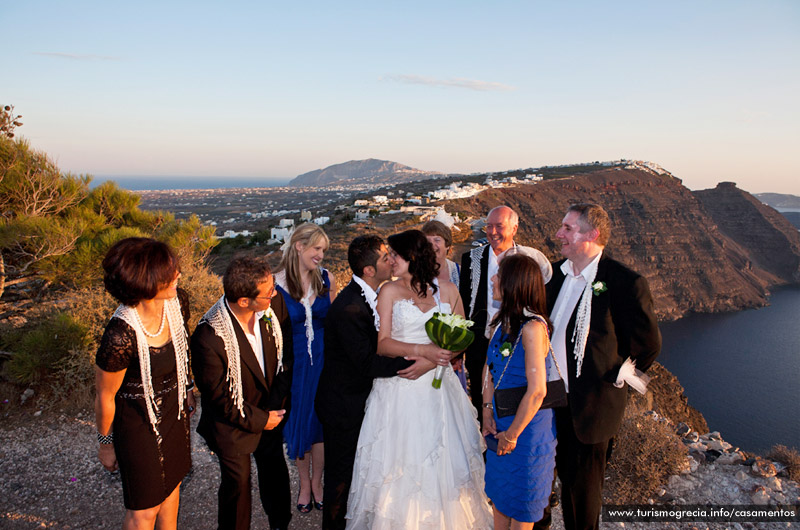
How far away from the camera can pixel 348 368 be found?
276 centimetres

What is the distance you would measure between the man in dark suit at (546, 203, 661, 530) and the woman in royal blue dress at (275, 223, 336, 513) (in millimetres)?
1856

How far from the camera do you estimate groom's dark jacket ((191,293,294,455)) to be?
2.34 metres

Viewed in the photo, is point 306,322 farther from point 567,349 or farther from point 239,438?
point 567,349

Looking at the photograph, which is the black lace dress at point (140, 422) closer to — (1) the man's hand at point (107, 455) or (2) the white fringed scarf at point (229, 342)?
(1) the man's hand at point (107, 455)

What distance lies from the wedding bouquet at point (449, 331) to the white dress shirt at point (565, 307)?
0.75 meters

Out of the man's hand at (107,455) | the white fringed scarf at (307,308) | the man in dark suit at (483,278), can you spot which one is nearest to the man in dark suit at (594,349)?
the man in dark suit at (483,278)

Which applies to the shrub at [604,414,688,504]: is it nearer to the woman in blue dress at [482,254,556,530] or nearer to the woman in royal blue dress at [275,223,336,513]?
the woman in blue dress at [482,254,556,530]

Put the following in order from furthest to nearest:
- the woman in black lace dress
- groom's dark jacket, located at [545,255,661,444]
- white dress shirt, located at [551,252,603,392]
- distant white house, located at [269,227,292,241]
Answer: distant white house, located at [269,227,292,241] < white dress shirt, located at [551,252,603,392] < groom's dark jacket, located at [545,255,661,444] < the woman in black lace dress

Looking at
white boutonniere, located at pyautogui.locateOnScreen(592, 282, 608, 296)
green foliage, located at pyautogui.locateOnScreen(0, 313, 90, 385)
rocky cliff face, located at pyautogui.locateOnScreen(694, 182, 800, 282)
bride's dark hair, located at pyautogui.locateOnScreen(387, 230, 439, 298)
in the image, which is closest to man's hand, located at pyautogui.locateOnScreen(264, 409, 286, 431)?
bride's dark hair, located at pyautogui.locateOnScreen(387, 230, 439, 298)

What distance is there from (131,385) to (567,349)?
102 inches

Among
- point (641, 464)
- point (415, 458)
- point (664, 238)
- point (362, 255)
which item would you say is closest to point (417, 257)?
point (362, 255)

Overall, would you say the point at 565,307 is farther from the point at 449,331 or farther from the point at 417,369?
the point at 417,369

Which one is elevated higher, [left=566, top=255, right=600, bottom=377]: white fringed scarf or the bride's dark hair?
the bride's dark hair

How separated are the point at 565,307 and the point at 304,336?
200 centimetres
